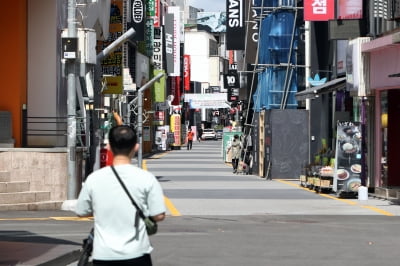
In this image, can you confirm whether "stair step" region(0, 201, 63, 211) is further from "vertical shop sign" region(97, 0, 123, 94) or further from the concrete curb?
"vertical shop sign" region(97, 0, 123, 94)

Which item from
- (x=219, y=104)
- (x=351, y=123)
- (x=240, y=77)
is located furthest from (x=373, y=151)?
(x=219, y=104)

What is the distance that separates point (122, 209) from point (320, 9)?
26.6m

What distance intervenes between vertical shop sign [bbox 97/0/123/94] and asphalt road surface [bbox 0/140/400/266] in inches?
451

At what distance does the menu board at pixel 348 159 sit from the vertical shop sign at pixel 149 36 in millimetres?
49621

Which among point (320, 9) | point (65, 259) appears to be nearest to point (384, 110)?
point (320, 9)

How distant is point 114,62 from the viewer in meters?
44.8

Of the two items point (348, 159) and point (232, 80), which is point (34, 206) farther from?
point (232, 80)

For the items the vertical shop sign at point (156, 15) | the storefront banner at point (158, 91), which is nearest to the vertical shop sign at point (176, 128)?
the storefront banner at point (158, 91)

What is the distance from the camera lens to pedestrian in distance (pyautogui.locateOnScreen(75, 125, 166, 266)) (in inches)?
250

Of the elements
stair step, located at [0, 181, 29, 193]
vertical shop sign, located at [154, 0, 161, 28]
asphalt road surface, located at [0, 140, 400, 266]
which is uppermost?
vertical shop sign, located at [154, 0, 161, 28]

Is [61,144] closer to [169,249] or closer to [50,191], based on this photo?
[50,191]

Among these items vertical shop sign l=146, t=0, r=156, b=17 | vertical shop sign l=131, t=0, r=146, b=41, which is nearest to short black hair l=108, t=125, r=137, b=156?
vertical shop sign l=131, t=0, r=146, b=41

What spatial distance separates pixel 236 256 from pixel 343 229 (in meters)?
4.66

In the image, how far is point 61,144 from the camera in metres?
26.2
